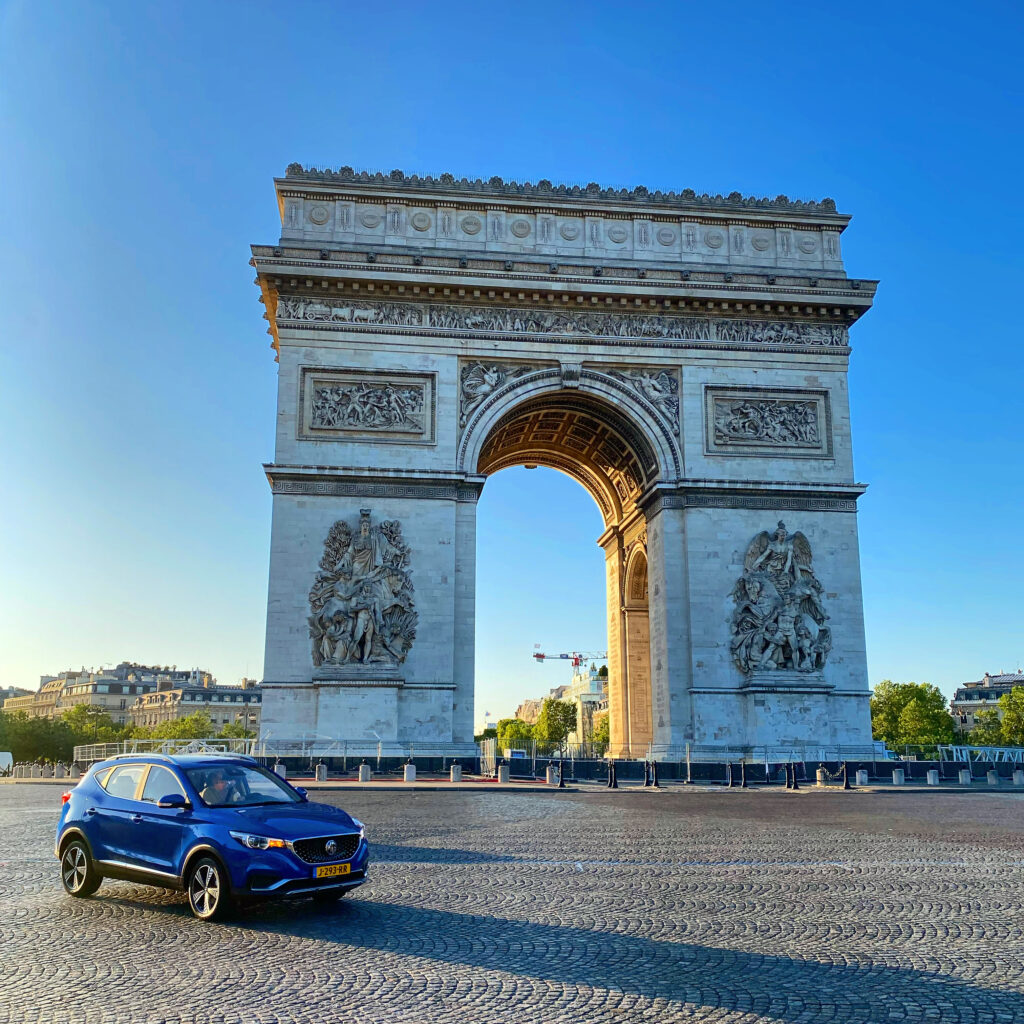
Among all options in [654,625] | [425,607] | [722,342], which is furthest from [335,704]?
[722,342]

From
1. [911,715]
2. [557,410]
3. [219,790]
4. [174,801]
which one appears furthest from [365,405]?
[911,715]

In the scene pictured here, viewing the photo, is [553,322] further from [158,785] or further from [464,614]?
[158,785]

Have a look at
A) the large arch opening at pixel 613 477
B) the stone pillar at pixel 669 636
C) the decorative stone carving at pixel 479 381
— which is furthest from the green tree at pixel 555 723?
the decorative stone carving at pixel 479 381

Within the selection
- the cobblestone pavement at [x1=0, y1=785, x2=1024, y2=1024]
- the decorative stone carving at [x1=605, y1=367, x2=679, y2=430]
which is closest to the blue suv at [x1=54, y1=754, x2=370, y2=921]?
the cobblestone pavement at [x1=0, y1=785, x2=1024, y2=1024]

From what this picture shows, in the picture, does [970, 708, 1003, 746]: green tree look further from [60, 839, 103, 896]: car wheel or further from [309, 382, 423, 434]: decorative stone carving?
[60, 839, 103, 896]: car wheel

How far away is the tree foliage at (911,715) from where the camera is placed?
81.4 metres

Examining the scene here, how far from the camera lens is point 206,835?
7.91m

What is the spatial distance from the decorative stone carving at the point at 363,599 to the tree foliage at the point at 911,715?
58.8m

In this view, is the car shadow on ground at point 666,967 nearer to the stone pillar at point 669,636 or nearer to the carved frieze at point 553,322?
the stone pillar at point 669,636

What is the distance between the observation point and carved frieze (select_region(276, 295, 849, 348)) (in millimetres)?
32094

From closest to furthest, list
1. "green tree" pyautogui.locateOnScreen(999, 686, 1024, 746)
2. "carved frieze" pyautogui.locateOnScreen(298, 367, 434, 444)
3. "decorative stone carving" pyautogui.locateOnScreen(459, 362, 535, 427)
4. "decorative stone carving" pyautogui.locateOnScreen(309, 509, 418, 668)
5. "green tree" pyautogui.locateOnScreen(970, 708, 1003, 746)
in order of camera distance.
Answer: "decorative stone carving" pyautogui.locateOnScreen(309, 509, 418, 668) → "carved frieze" pyautogui.locateOnScreen(298, 367, 434, 444) → "decorative stone carving" pyautogui.locateOnScreen(459, 362, 535, 427) → "green tree" pyautogui.locateOnScreen(999, 686, 1024, 746) → "green tree" pyautogui.locateOnScreen(970, 708, 1003, 746)

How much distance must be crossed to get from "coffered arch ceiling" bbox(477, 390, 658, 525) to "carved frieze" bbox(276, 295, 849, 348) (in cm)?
229

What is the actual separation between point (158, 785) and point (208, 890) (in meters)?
1.24

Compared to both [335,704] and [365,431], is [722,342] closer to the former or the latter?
[365,431]
